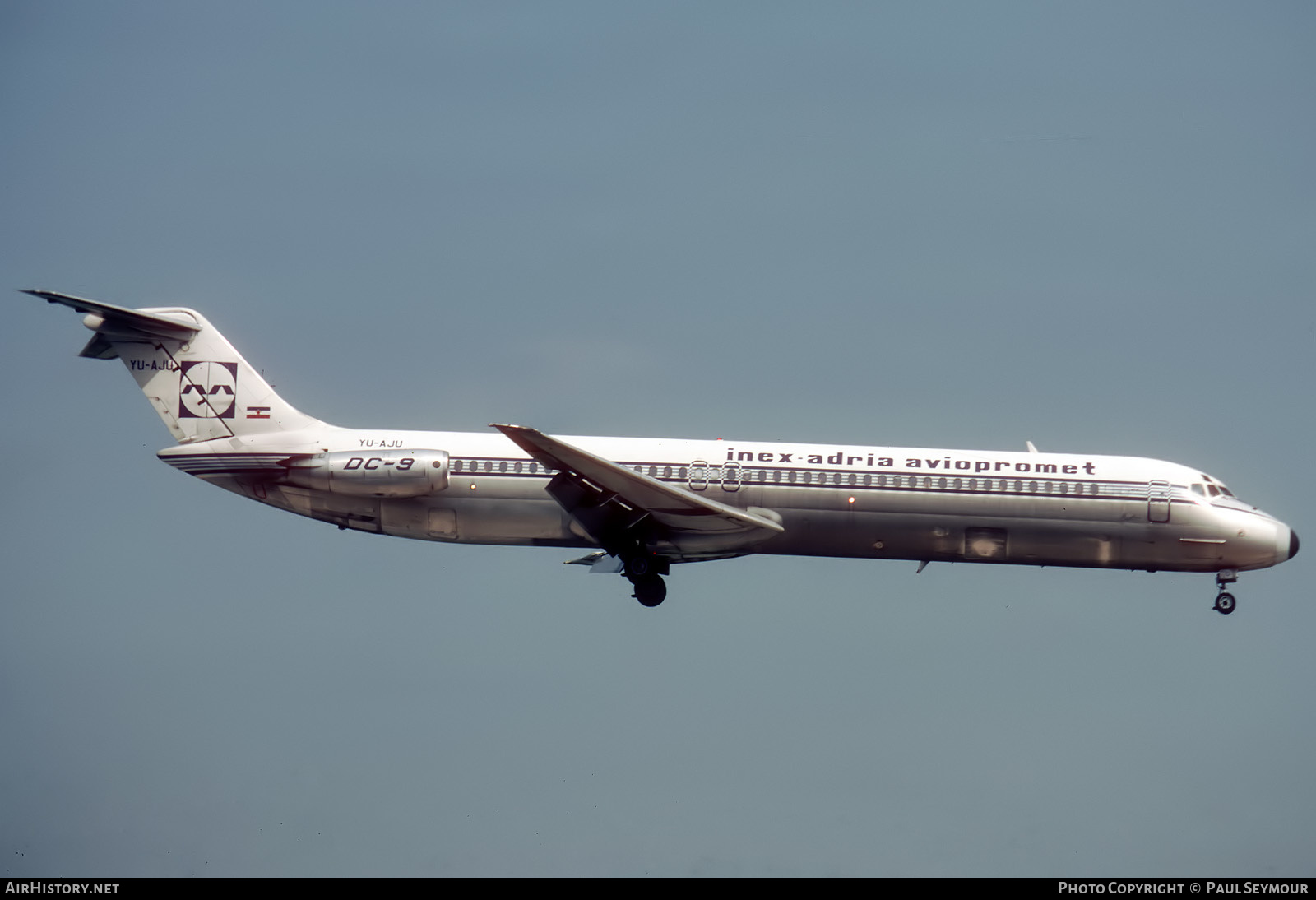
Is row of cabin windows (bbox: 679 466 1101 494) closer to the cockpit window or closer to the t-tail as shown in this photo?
the cockpit window

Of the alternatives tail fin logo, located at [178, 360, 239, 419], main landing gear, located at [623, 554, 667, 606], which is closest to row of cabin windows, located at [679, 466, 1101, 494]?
main landing gear, located at [623, 554, 667, 606]

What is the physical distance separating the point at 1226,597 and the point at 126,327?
96.5ft

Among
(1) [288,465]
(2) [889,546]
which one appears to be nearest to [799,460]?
(2) [889,546]

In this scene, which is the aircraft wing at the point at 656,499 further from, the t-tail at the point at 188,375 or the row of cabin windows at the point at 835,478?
the t-tail at the point at 188,375

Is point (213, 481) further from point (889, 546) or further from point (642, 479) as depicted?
point (889, 546)

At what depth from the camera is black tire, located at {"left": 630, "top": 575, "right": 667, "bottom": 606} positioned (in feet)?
128

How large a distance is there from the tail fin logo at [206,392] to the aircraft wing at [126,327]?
3.04 ft

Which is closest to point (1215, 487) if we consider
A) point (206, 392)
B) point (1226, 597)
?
point (1226, 597)

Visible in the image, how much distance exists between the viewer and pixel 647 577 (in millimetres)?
39000

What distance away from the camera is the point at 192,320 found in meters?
41.5

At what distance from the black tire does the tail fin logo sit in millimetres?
11710

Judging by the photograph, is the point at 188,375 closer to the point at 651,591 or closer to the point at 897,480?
the point at 651,591
